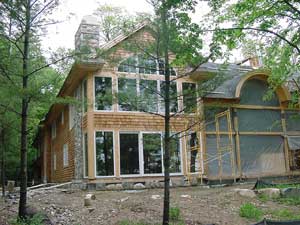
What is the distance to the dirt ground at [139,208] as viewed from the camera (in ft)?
24.7

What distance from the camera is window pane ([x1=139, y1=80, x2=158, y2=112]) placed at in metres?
7.22

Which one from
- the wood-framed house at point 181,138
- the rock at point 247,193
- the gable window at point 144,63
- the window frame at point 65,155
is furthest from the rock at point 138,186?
the gable window at point 144,63

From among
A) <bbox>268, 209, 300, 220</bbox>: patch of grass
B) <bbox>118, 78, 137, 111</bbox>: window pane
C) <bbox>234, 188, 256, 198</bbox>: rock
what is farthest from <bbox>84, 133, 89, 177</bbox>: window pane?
<bbox>268, 209, 300, 220</bbox>: patch of grass

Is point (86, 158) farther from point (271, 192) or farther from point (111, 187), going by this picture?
point (271, 192)

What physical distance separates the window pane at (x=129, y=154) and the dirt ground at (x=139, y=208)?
3.10m

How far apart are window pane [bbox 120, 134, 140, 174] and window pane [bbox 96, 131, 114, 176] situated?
413 mm

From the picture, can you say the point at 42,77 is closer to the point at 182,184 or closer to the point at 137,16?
the point at 137,16

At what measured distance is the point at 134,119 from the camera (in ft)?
45.6

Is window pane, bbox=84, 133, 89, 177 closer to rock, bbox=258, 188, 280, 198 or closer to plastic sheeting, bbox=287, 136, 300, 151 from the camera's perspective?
rock, bbox=258, 188, 280, 198

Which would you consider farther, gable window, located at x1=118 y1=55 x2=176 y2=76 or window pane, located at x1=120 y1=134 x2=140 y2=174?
window pane, located at x1=120 y1=134 x2=140 y2=174

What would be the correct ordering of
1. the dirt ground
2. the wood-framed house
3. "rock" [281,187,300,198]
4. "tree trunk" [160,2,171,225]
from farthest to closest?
1. the wood-framed house
2. "rock" [281,187,300,198]
3. the dirt ground
4. "tree trunk" [160,2,171,225]

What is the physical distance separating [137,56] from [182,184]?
311 inches

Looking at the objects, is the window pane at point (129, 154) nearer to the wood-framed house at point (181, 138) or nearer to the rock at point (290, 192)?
the wood-framed house at point (181, 138)

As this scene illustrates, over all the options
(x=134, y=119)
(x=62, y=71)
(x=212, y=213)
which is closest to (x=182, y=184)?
(x=134, y=119)
